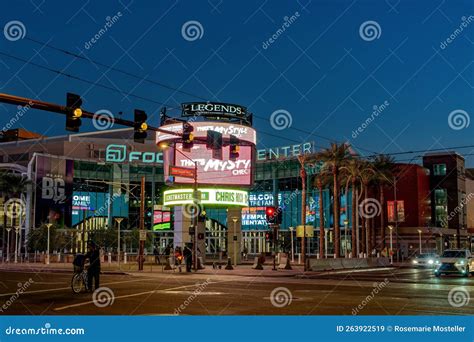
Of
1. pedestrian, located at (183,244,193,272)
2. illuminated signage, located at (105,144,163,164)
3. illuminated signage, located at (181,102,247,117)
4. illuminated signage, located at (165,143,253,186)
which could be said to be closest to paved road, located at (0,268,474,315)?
pedestrian, located at (183,244,193,272)

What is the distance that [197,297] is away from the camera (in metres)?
20.4

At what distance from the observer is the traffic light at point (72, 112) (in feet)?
60.7

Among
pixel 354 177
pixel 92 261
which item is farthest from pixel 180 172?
pixel 354 177

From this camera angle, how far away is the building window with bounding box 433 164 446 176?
324 feet

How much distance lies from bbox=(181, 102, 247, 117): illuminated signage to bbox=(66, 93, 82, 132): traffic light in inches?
1557

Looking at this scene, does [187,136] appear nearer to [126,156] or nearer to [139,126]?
[139,126]

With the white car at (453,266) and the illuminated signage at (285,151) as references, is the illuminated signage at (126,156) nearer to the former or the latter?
the illuminated signage at (285,151)

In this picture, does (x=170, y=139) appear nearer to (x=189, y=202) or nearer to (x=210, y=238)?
(x=189, y=202)

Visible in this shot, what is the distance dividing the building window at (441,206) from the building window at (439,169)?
2.95m

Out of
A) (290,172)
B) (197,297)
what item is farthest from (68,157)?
(197,297)

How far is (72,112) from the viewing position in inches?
731

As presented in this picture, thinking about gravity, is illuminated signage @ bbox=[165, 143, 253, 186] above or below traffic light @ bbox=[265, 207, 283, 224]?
above

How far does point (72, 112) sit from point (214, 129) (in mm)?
36795

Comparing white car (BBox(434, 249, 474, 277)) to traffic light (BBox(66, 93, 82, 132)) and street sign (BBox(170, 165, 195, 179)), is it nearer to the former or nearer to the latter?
street sign (BBox(170, 165, 195, 179))
